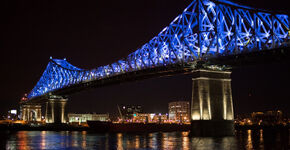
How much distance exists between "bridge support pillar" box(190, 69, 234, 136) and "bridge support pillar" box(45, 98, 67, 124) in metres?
56.0

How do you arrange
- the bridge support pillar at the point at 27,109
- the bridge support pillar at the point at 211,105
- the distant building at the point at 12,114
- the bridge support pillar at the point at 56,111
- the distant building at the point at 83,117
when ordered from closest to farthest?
1. the bridge support pillar at the point at 211,105
2. the bridge support pillar at the point at 56,111
3. the bridge support pillar at the point at 27,109
4. the distant building at the point at 12,114
5. the distant building at the point at 83,117

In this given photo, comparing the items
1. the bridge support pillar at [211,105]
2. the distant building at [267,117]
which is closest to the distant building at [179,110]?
the distant building at [267,117]

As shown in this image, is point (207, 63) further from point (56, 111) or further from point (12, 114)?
point (12, 114)

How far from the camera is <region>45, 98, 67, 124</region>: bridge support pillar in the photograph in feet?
297

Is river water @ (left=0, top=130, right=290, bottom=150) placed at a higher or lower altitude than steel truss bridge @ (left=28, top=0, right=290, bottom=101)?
lower

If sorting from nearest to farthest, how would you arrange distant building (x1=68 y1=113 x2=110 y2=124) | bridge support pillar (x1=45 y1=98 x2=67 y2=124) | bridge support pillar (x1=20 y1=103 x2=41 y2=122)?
bridge support pillar (x1=45 y1=98 x2=67 y2=124), bridge support pillar (x1=20 y1=103 x2=41 y2=122), distant building (x1=68 y1=113 x2=110 y2=124)

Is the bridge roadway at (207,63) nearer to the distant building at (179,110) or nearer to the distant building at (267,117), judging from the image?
the distant building at (179,110)

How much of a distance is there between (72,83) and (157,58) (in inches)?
1510

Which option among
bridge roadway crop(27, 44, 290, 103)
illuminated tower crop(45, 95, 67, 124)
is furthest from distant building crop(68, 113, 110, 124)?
bridge roadway crop(27, 44, 290, 103)

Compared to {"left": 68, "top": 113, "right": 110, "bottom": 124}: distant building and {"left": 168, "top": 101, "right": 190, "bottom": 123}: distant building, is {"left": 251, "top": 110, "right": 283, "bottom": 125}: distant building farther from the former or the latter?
{"left": 68, "top": 113, "right": 110, "bottom": 124}: distant building

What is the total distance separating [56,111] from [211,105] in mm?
58985

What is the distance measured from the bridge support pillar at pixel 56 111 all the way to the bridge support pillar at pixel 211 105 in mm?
55955

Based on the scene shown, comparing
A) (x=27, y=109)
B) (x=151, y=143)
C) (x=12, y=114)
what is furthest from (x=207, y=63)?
(x=12, y=114)

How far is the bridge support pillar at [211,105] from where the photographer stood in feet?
135
